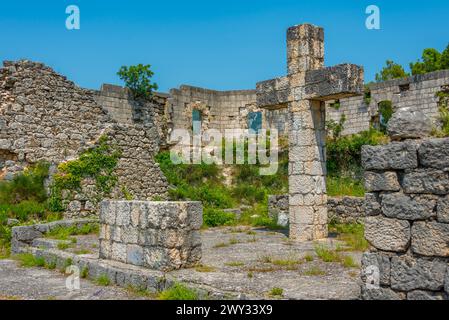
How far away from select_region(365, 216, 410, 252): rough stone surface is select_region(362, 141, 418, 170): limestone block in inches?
20.7

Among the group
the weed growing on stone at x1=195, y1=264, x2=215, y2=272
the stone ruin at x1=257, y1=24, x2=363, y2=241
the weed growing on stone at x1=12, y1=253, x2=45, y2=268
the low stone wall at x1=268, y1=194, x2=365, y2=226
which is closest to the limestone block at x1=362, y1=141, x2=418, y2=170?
the weed growing on stone at x1=195, y1=264, x2=215, y2=272

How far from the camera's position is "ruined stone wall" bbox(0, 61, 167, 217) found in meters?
14.2

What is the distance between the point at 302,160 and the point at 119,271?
4961 millimetres

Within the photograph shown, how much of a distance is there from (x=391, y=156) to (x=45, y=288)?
5.01m

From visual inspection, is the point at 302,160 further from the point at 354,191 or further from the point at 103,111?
the point at 103,111

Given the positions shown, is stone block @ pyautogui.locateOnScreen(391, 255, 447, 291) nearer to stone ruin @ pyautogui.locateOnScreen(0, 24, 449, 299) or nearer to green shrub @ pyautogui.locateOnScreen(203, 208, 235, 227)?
stone ruin @ pyautogui.locateOnScreen(0, 24, 449, 299)

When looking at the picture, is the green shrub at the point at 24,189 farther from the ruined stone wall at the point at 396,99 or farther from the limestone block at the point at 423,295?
the ruined stone wall at the point at 396,99

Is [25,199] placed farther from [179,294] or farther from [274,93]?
[179,294]

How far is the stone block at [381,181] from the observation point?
4883 millimetres

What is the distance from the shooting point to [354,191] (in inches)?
546

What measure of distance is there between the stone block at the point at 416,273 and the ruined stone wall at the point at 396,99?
50.2ft

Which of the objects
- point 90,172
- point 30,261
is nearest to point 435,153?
point 30,261

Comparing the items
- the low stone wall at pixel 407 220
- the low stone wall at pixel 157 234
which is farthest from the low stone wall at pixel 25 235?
the low stone wall at pixel 407 220
